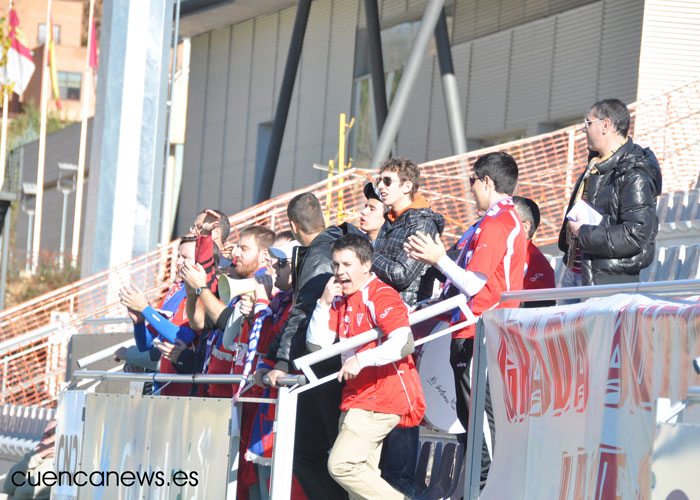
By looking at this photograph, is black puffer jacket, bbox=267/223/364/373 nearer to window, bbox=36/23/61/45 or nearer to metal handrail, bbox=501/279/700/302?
metal handrail, bbox=501/279/700/302

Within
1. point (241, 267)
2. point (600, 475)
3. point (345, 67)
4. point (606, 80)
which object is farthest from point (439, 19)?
point (600, 475)

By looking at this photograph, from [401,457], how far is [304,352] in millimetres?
831

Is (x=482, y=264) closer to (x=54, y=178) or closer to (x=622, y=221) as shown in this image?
(x=622, y=221)

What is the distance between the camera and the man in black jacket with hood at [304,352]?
654cm

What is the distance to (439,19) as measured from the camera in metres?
19.1

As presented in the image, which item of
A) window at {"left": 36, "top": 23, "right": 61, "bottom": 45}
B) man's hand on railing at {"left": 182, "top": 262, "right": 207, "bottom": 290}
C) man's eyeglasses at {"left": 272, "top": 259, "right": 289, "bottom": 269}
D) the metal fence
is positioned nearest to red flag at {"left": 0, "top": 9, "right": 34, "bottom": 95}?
the metal fence

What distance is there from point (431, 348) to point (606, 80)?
41.3 feet

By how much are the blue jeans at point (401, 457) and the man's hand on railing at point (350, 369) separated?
62 cm

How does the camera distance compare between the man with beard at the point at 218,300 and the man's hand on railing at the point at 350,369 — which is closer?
the man's hand on railing at the point at 350,369

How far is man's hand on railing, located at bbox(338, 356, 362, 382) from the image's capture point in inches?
232

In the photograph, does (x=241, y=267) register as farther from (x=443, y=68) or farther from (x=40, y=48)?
(x=40, y=48)

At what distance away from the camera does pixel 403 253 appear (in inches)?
257

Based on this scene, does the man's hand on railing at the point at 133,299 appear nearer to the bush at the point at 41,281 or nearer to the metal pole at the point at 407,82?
the metal pole at the point at 407,82

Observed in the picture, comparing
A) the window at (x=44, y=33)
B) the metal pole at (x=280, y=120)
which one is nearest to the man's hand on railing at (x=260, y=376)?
the metal pole at (x=280, y=120)
